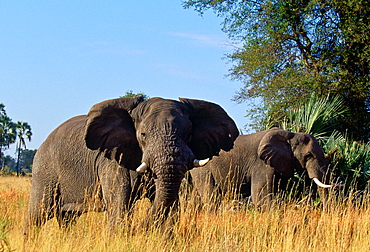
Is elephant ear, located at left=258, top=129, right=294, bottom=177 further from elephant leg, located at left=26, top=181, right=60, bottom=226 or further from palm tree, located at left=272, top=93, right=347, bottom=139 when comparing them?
elephant leg, located at left=26, top=181, right=60, bottom=226

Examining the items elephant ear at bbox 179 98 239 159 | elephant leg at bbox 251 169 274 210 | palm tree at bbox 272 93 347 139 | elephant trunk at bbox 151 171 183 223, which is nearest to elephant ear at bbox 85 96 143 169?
elephant ear at bbox 179 98 239 159

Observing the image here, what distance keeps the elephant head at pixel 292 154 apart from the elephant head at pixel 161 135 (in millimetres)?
4004

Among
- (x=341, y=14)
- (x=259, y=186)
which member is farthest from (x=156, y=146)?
(x=341, y=14)

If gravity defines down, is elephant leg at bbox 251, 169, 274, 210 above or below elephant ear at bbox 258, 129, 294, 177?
below

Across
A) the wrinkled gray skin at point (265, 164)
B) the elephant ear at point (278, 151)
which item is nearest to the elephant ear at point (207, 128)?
the wrinkled gray skin at point (265, 164)

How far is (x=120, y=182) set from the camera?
7.61 m

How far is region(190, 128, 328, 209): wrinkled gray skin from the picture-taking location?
12.2 meters

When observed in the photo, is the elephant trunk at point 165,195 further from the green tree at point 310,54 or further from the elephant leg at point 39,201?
the green tree at point 310,54

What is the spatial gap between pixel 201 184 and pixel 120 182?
521cm

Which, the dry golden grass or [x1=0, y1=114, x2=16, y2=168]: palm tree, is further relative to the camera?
[x1=0, y1=114, x2=16, y2=168]: palm tree

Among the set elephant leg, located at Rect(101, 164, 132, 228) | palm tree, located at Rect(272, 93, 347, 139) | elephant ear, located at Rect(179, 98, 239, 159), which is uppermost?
palm tree, located at Rect(272, 93, 347, 139)

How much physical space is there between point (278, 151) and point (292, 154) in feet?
1.29

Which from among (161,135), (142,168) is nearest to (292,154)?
(161,135)

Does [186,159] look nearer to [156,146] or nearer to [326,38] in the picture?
[156,146]
